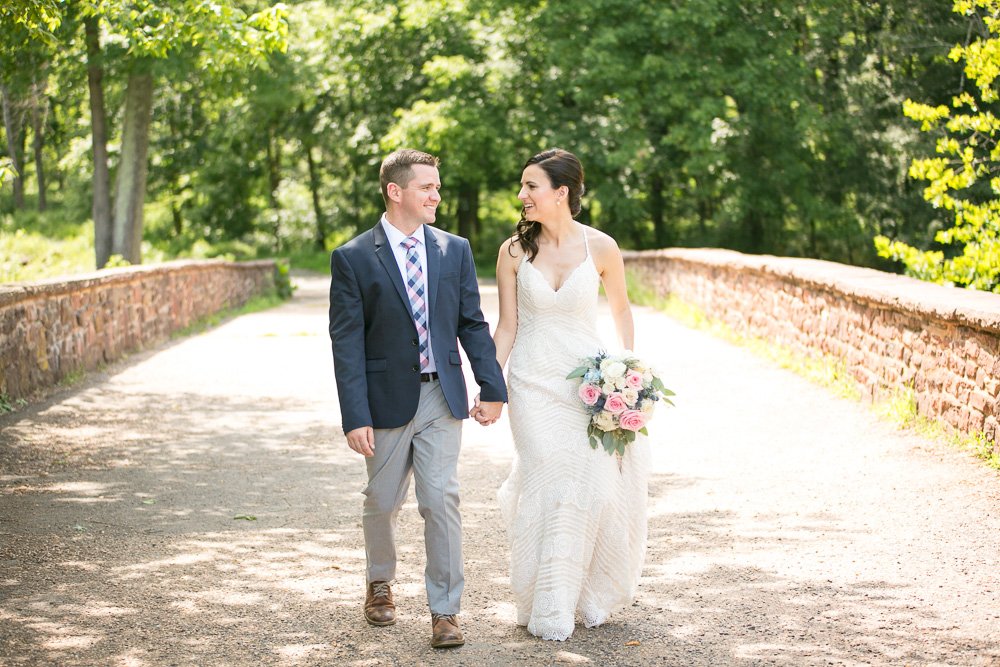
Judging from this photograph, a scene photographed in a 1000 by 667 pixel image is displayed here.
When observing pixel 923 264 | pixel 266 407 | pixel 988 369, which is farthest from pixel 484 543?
pixel 923 264

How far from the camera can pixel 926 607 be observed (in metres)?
4.75

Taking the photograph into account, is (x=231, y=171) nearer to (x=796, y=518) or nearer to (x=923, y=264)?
(x=923, y=264)

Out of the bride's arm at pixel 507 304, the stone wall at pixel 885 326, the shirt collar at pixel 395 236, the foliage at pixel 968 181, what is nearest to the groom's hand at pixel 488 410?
the bride's arm at pixel 507 304

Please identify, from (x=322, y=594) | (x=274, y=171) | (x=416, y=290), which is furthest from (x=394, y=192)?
(x=274, y=171)

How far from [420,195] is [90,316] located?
28.7 feet

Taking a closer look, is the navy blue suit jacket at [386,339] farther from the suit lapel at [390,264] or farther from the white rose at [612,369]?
the white rose at [612,369]

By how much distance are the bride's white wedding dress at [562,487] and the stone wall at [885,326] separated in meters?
3.48

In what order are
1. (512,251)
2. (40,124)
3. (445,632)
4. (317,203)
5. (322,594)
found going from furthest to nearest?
1. (317,203)
2. (40,124)
3. (322,594)
4. (512,251)
5. (445,632)

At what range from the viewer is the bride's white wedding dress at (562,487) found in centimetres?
451

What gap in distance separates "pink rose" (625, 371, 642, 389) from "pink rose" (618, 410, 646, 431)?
99 mm

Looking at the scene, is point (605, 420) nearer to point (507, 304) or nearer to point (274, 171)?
point (507, 304)

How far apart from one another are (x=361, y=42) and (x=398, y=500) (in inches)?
1265

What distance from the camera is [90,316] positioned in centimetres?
1225

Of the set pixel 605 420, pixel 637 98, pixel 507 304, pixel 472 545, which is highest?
pixel 637 98
